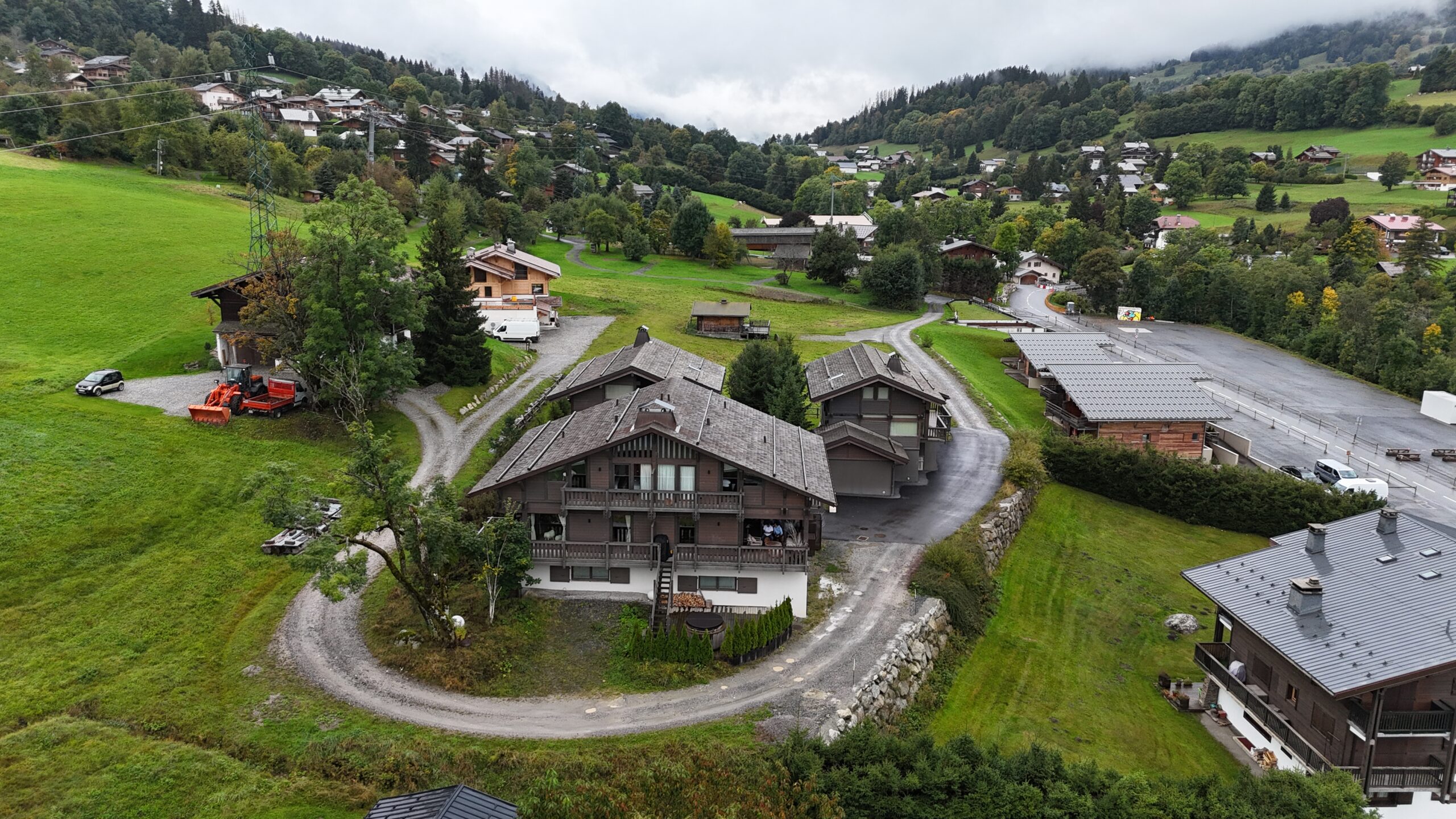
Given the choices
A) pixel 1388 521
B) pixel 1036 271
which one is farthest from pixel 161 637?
pixel 1036 271

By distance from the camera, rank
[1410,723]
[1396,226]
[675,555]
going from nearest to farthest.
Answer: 1. [1410,723]
2. [675,555]
3. [1396,226]

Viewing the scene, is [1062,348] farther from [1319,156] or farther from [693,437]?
[1319,156]

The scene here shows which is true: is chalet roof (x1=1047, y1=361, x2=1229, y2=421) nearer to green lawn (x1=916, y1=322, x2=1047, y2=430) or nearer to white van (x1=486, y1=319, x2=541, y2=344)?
green lawn (x1=916, y1=322, x2=1047, y2=430)

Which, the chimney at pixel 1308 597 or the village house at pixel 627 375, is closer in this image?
the chimney at pixel 1308 597

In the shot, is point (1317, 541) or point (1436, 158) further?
point (1436, 158)

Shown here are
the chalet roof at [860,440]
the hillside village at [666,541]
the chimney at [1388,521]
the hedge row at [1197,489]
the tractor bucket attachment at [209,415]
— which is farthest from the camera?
the hedge row at [1197,489]

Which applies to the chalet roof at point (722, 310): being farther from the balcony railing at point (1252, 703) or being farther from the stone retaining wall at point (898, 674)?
the balcony railing at point (1252, 703)

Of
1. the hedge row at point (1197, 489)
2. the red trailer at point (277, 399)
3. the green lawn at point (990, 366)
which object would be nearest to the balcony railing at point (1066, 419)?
the green lawn at point (990, 366)

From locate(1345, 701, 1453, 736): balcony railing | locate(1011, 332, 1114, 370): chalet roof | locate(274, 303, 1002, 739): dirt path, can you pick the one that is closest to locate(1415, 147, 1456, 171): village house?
locate(1011, 332, 1114, 370): chalet roof
